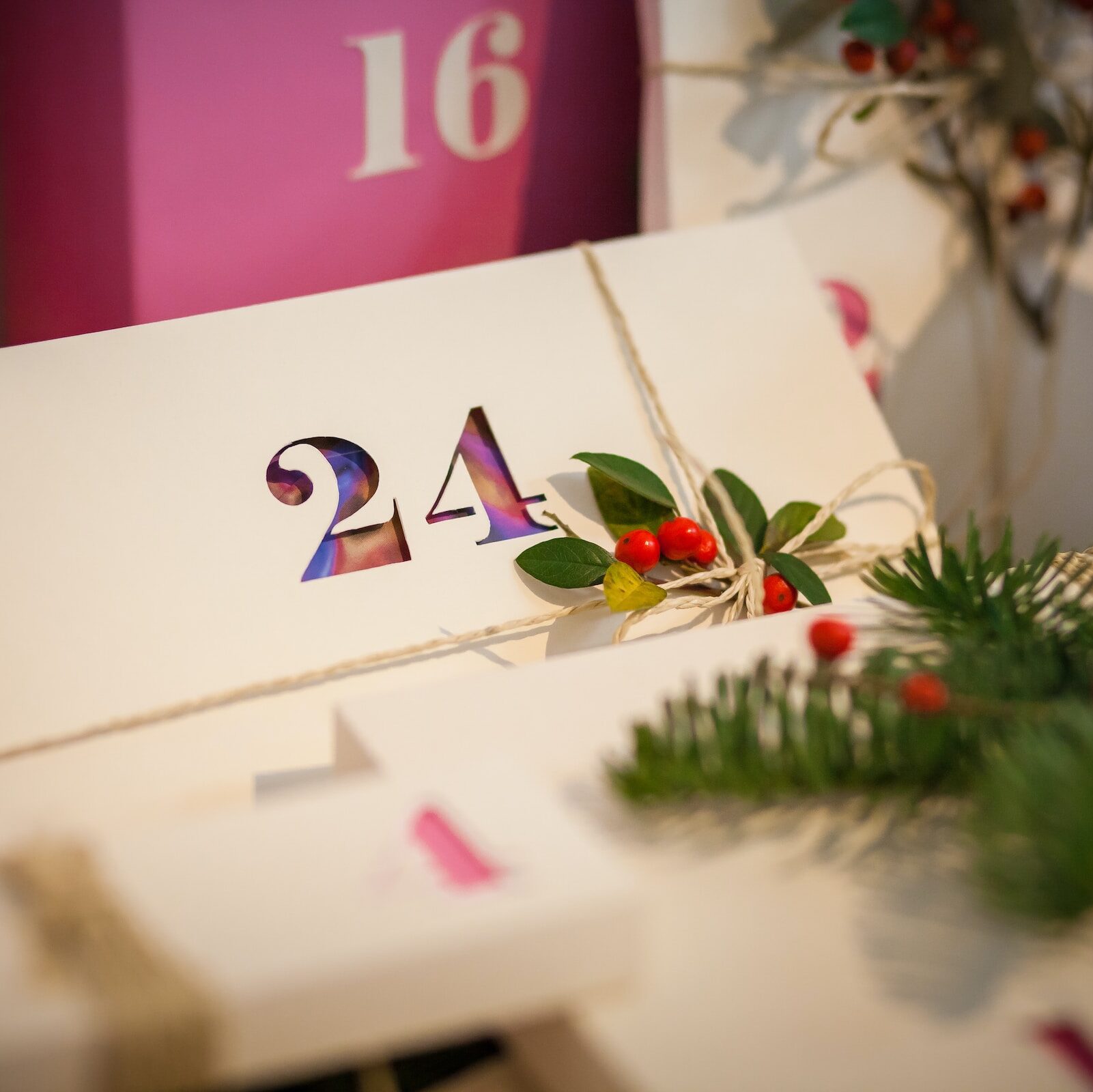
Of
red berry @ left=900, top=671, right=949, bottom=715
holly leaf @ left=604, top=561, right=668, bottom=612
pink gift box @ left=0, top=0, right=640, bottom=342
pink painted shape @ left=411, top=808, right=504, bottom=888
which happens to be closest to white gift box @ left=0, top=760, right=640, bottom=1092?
pink painted shape @ left=411, top=808, right=504, bottom=888

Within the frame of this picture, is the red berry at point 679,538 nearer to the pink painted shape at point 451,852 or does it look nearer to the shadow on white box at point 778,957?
the shadow on white box at point 778,957

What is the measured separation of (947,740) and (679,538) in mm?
240

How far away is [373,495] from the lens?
614 mm

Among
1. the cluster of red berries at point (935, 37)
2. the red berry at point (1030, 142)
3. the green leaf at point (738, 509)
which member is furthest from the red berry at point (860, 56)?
the green leaf at point (738, 509)

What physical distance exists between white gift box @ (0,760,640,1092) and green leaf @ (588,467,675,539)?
297 mm

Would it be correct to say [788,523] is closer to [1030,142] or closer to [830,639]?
[830,639]

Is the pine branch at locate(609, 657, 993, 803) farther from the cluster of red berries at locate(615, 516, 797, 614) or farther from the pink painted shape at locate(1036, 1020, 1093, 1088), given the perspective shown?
the cluster of red berries at locate(615, 516, 797, 614)

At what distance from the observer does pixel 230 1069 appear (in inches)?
11.2

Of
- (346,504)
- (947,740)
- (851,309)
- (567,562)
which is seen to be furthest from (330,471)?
(851,309)

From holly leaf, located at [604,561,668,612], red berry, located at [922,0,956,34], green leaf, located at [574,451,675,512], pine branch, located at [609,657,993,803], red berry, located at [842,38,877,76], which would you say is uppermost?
red berry, located at [922,0,956,34]

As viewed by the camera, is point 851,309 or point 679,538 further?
point 851,309

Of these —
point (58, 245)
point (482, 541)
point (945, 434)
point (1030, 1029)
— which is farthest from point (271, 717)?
point (945, 434)

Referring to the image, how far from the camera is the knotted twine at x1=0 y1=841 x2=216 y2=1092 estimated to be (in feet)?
0.89

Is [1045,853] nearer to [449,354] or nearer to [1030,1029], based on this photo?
[1030,1029]
